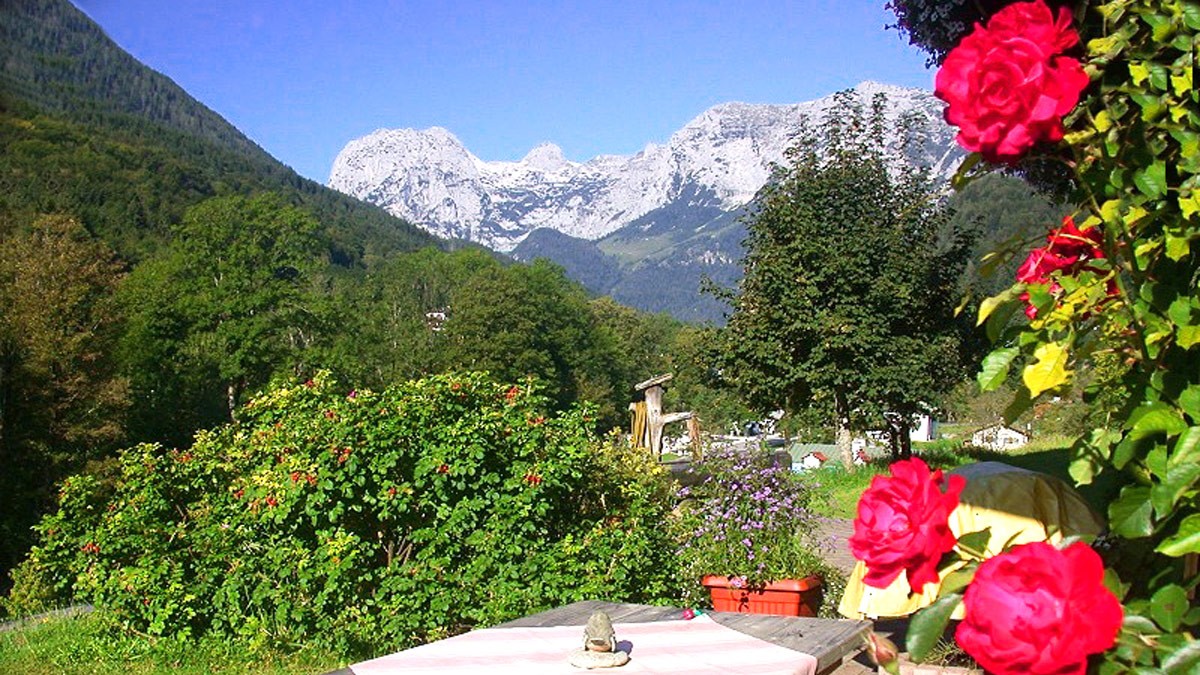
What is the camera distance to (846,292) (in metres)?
17.3

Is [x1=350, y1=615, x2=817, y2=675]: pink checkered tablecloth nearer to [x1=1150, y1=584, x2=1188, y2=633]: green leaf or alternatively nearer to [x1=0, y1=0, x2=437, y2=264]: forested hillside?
[x1=1150, y1=584, x2=1188, y2=633]: green leaf

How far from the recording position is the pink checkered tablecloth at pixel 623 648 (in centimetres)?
368

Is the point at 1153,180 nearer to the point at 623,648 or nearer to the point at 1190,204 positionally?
the point at 1190,204

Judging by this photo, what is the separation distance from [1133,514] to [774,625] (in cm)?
367

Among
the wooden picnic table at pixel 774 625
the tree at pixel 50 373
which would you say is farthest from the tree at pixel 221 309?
the wooden picnic table at pixel 774 625

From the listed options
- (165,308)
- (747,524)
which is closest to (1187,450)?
(747,524)

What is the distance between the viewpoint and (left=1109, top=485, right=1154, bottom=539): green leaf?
1.09 metres

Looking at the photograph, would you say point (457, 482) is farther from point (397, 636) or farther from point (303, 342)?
point (303, 342)

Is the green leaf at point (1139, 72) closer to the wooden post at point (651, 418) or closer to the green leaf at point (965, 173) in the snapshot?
the green leaf at point (965, 173)

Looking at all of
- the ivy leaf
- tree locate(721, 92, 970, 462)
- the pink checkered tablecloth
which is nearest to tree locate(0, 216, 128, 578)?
tree locate(721, 92, 970, 462)

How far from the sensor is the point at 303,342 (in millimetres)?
41219

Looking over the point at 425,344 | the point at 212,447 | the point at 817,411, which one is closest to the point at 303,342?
the point at 425,344

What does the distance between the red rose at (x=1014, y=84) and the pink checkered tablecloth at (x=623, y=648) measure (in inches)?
109

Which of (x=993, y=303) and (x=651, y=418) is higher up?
(x=651, y=418)
